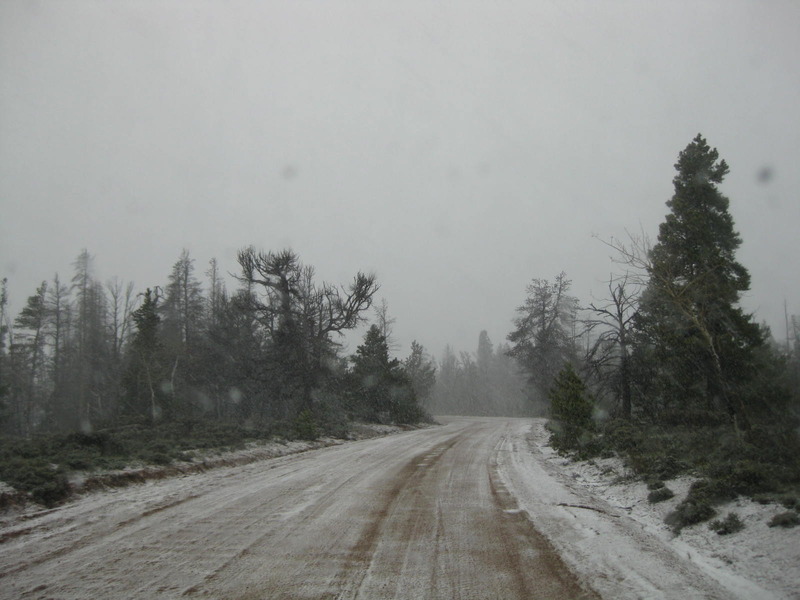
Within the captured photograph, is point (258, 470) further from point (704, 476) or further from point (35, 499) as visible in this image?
point (704, 476)

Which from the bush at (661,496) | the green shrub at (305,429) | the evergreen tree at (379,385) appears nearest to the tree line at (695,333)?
the bush at (661,496)

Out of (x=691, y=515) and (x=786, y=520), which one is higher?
(x=786, y=520)

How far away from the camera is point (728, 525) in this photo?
4949 millimetres

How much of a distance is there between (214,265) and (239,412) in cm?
2000

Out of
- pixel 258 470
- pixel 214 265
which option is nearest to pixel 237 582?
pixel 258 470

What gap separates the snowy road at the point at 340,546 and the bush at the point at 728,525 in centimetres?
75

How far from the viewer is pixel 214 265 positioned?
45531mm

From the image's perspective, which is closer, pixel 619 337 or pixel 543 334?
pixel 619 337

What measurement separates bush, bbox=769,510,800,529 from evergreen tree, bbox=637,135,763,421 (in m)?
10.8

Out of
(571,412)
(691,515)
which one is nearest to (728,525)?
(691,515)

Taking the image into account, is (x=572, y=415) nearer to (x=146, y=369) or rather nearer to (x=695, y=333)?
(x=695, y=333)

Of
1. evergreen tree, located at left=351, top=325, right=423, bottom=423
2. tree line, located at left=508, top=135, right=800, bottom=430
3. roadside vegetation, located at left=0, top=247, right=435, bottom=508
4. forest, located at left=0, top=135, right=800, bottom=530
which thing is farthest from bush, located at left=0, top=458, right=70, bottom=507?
evergreen tree, located at left=351, top=325, right=423, bottom=423

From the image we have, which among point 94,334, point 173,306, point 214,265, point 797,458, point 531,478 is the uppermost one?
point 214,265

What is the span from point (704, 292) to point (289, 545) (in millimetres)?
14391
